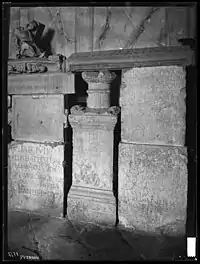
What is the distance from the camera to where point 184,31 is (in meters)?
2.71

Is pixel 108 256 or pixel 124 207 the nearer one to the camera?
pixel 108 256

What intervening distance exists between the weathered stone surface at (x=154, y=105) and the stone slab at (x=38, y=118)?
855mm

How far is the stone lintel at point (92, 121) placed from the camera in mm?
2994

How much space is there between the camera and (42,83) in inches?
128

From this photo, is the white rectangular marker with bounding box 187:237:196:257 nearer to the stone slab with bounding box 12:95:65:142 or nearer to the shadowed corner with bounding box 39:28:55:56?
the stone slab with bounding box 12:95:65:142

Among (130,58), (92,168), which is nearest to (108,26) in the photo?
(130,58)

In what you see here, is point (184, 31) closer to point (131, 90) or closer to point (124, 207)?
point (131, 90)

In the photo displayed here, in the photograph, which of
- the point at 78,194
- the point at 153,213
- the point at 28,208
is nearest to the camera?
the point at 153,213

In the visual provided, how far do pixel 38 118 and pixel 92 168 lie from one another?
3.29ft

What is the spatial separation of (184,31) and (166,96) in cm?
73

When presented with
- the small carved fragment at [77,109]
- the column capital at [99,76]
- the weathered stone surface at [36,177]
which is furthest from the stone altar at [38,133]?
the column capital at [99,76]

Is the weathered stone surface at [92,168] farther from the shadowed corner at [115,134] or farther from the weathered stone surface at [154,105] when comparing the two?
the weathered stone surface at [154,105]

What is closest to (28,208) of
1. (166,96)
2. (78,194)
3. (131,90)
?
(78,194)

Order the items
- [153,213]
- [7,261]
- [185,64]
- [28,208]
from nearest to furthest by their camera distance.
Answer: [7,261] < [185,64] < [153,213] < [28,208]
